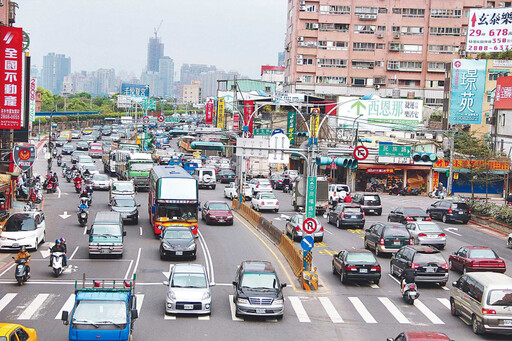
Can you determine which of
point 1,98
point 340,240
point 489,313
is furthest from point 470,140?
point 489,313

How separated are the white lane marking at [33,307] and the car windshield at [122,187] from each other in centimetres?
2535

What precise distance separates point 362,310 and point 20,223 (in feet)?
58.8

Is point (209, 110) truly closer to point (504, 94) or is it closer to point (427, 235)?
point (504, 94)

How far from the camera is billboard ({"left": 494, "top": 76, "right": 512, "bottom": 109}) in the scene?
215 feet

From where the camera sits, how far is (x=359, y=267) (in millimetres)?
27797

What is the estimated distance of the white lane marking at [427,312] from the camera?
909 inches

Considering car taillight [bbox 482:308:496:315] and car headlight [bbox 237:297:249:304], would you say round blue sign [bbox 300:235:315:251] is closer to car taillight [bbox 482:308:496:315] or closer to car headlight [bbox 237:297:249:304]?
car headlight [bbox 237:297:249:304]

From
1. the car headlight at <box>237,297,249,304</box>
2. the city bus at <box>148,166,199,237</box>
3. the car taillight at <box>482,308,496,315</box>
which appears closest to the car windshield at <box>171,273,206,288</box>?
the car headlight at <box>237,297,249,304</box>

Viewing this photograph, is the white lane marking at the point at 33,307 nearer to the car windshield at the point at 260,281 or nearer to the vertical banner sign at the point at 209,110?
the car windshield at the point at 260,281

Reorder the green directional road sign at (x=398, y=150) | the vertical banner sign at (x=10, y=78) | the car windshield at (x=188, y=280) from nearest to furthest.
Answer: the car windshield at (x=188, y=280) → the vertical banner sign at (x=10, y=78) → the green directional road sign at (x=398, y=150)

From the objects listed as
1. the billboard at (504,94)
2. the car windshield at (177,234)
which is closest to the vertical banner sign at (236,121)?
the billboard at (504,94)

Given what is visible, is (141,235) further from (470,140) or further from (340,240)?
(470,140)

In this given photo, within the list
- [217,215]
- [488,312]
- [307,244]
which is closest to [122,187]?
[217,215]

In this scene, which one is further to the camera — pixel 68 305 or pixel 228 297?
pixel 228 297
